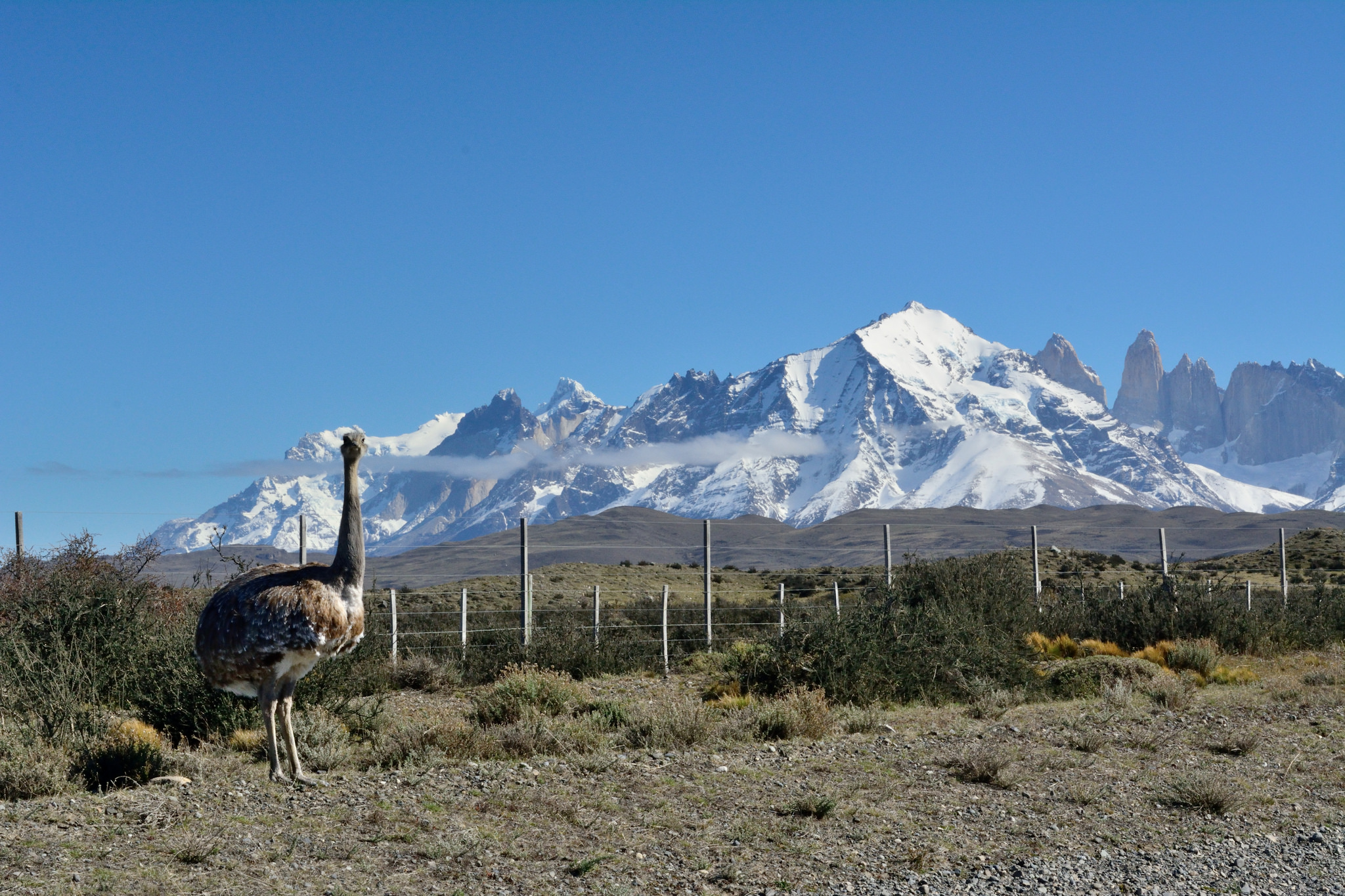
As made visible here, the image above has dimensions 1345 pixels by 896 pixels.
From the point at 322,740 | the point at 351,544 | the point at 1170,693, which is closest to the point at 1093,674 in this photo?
the point at 1170,693

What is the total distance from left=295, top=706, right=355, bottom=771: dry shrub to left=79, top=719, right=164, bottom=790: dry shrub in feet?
3.42

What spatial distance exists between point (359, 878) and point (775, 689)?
732 cm

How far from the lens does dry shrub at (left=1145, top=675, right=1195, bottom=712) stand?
1161 cm

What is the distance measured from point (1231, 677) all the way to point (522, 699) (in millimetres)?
9305

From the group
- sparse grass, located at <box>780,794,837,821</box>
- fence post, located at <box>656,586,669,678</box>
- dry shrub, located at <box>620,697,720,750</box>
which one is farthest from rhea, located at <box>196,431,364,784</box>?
fence post, located at <box>656,586,669,678</box>

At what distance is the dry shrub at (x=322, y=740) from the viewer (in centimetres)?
847

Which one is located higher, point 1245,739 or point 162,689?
point 162,689

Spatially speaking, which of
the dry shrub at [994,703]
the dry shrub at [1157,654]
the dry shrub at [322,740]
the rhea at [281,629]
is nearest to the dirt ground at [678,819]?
the dry shrub at [322,740]

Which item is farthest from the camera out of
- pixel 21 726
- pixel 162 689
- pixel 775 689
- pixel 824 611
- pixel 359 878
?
pixel 824 611

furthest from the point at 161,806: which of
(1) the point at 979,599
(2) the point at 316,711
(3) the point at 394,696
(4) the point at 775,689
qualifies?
(1) the point at 979,599

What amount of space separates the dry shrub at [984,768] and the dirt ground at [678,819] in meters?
0.06

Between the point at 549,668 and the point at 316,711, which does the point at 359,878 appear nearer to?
the point at 316,711

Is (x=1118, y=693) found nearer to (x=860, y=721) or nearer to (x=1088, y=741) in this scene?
(x=1088, y=741)

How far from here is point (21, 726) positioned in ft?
27.7
